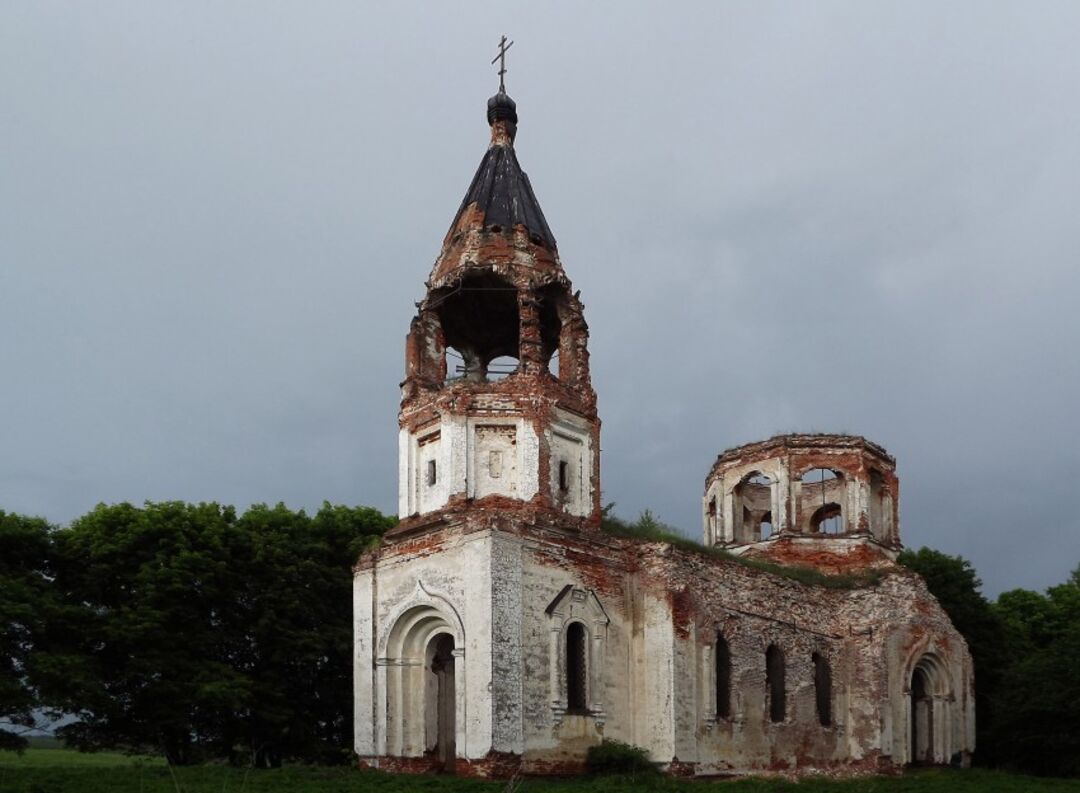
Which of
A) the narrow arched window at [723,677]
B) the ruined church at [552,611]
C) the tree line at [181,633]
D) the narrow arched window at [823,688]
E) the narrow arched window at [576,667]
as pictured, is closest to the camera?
the ruined church at [552,611]

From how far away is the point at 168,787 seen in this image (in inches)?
722

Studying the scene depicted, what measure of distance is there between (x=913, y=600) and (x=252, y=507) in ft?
54.4

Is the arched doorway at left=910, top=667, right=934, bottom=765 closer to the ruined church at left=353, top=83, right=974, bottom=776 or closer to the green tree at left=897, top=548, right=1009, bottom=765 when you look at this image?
the ruined church at left=353, top=83, right=974, bottom=776

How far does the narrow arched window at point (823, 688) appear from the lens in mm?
26719

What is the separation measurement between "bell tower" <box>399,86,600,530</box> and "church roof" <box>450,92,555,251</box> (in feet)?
0.09

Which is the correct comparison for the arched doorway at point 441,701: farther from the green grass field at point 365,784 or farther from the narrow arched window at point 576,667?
the narrow arched window at point 576,667

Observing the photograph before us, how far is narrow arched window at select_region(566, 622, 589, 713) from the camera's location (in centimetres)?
2209

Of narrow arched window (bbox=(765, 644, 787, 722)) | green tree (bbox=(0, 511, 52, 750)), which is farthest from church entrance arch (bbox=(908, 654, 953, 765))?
green tree (bbox=(0, 511, 52, 750))

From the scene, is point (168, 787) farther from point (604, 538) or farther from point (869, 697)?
point (869, 697)

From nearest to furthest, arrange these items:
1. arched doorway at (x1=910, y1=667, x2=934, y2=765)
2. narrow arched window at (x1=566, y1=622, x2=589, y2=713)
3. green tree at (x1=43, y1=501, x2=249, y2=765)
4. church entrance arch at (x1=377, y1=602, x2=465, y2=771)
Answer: narrow arched window at (x1=566, y1=622, x2=589, y2=713) → church entrance arch at (x1=377, y1=602, x2=465, y2=771) → green tree at (x1=43, y1=501, x2=249, y2=765) → arched doorway at (x1=910, y1=667, x2=934, y2=765)

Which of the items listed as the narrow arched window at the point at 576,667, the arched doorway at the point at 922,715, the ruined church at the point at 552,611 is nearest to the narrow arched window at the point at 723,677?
the ruined church at the point at 552,611

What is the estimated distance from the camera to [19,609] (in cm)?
2403

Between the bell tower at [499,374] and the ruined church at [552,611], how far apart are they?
5 cm

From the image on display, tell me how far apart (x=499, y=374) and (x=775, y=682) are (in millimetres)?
8783
